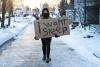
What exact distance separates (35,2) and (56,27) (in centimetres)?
16019

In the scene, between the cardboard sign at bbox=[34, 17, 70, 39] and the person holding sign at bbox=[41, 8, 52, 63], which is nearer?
the person holding sign at bbox=[41, 8, 52, 63]

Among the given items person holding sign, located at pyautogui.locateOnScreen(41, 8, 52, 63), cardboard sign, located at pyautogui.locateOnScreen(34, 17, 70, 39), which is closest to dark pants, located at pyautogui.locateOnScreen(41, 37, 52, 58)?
person holding sign, located at pyautogui.locateOnScreen(41, 8, 52, 63)

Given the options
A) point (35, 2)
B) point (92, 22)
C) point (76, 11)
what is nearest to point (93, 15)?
point (92, 22)

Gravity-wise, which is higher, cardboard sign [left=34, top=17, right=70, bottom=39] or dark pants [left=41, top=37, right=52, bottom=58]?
cardboard sign [left=34, top=17, right=70, bottom=39]

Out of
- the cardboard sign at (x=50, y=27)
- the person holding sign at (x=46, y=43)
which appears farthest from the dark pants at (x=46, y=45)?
the cardboard sign at (x=50, y=27)

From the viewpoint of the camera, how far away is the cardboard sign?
520 inches

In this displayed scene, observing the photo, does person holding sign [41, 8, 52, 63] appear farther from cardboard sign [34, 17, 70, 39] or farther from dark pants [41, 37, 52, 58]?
cardboard sign [34, 17, 70, 39]

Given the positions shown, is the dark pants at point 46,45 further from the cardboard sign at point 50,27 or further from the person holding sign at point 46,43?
the cardboard sign at point 50,27

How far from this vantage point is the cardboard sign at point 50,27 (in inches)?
520

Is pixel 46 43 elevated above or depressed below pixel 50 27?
below

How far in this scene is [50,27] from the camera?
535 inches

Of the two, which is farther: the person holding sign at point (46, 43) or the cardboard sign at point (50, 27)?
the cardboard sign at point (50, 27)

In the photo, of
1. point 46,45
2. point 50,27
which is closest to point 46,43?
point 46,45

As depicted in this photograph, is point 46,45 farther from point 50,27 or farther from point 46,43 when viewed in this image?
point 50,27
